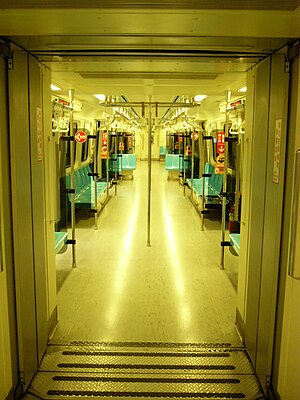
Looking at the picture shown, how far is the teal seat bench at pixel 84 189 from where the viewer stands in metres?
8.30

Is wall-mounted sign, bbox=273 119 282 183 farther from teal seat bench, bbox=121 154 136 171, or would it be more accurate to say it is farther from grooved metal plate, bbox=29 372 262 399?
teal seat bench, bbox=121 154 136 171

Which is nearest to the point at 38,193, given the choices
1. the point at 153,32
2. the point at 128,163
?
the point at 153,32

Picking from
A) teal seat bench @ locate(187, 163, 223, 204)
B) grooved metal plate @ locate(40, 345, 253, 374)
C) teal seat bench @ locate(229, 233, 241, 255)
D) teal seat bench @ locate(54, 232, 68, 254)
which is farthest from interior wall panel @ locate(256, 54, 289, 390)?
teal seat bench @ locate(187, 163, 223, 204)

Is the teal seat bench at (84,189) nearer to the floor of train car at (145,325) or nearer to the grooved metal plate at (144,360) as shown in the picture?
the floor of train car at (145,325)

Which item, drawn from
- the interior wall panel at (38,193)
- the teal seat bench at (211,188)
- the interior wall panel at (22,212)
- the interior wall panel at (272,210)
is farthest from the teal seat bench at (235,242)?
the teal seat bench at (211,188)

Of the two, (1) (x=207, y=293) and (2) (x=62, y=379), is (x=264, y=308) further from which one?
(1) (x=207, y=293)

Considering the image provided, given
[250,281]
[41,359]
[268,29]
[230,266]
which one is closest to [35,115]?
[268,29]

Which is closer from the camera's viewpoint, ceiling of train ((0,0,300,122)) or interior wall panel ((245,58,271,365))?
ceiling of train ((0,0,300,122))

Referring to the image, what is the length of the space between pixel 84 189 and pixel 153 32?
27.0ft

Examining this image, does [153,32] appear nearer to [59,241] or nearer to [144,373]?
[144,373]

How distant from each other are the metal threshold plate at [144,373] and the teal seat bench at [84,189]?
490 centimetres

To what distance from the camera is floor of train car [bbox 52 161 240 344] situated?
3.84m

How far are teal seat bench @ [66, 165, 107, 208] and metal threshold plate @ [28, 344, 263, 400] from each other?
16.1 ft

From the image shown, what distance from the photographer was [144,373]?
310 centimetres
